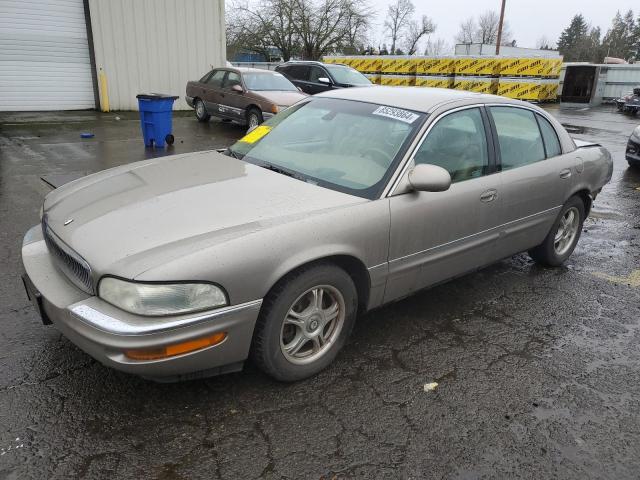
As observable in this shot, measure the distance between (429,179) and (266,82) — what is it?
394 inches

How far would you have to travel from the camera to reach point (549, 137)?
14.5 feet

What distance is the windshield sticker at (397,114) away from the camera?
134 inches

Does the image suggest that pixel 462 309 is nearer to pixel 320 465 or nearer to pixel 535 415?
pixel 535 415

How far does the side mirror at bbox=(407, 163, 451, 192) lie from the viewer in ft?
9.93

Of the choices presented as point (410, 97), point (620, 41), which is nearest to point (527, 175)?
point (410, 97)

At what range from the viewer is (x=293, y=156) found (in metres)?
3.51

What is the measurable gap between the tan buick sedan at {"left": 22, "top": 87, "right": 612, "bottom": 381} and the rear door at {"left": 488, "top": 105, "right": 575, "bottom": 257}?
0.02 meters

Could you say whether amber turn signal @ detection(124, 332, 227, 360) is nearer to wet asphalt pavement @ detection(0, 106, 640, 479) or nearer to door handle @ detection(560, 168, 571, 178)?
wet asphalt pavement @ detection(0, 106, 640, 479)

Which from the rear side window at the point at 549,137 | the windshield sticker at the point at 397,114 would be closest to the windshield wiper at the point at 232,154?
the windshield sticker at the point at 397,114

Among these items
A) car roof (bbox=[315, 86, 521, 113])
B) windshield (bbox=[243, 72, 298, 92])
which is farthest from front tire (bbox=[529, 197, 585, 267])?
windshield (bbox=[243, 72, 298, 92])

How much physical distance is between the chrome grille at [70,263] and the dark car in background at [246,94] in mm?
8792

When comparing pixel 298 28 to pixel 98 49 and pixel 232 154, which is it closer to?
pixel 98 49

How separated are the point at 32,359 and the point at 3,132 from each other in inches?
399

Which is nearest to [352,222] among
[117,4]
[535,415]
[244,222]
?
[244,222]
